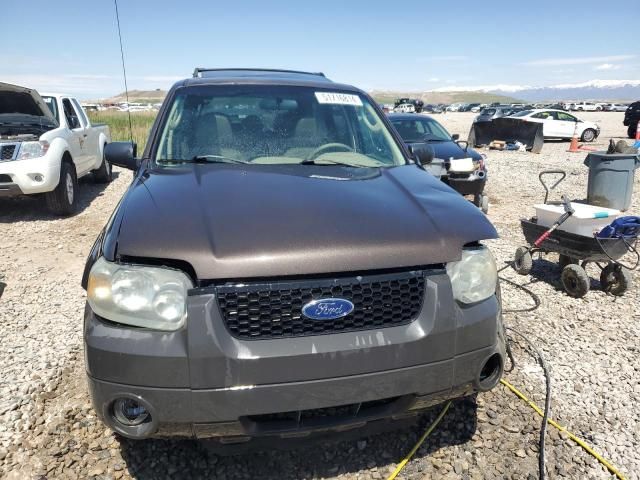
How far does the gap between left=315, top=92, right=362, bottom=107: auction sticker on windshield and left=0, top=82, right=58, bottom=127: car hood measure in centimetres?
615

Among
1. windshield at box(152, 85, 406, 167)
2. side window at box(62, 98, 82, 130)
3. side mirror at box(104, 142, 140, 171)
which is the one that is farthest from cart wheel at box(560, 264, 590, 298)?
side window at box(62, 98, 82, 130)

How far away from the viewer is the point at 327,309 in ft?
5.88

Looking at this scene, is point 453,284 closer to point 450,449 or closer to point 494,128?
point 450,449

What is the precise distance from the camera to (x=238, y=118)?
3.19 m

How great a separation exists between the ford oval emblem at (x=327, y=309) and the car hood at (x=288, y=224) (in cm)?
11

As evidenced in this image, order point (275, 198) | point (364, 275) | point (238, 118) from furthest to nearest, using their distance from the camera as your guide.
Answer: point (238, 118)
point (275, 198)
point (364, 275)

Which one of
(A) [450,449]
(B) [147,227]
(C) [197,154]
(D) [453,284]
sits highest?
(C) [197,154]

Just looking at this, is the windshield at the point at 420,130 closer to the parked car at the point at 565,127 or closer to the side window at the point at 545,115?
the parked car at the point at 565,127

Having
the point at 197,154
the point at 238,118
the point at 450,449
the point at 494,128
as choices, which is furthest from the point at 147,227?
the point at 494,128

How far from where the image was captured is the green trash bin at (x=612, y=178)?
7.39 meters

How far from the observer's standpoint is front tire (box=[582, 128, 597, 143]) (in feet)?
69.3

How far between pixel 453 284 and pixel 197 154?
5.64ft

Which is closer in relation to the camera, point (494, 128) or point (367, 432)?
point (367, 432)

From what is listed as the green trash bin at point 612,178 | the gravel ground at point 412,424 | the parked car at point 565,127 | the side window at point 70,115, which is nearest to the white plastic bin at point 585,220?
the gravel ground at point 412,424
